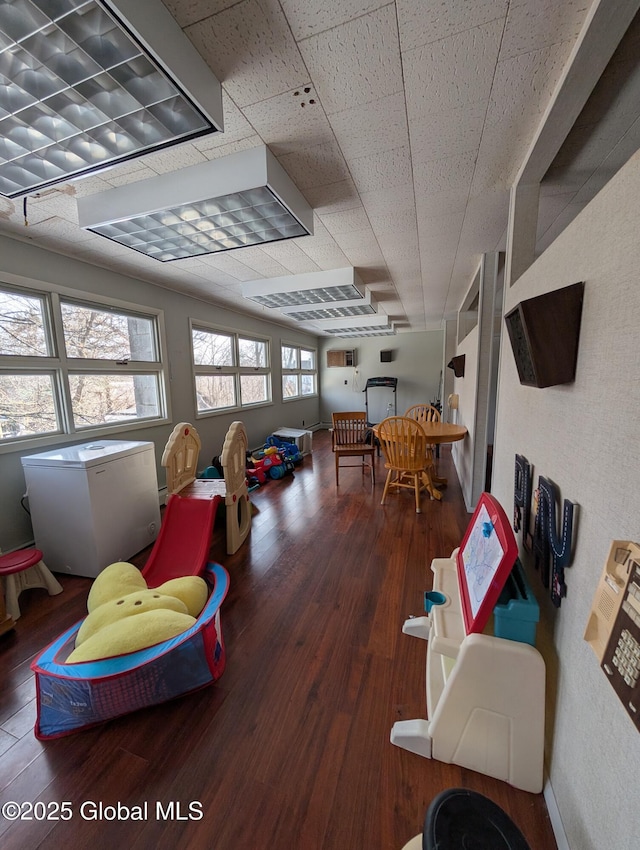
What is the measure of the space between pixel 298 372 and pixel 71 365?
16.1 feet

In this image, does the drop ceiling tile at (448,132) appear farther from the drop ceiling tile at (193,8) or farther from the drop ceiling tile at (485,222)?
the drop ceiling tile at (193,8)

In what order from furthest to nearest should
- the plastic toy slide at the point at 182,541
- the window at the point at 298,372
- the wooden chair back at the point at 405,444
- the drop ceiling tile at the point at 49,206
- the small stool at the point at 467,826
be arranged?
the window at the point at 298,372 < the wooden chair back at the point at 405,444 < the plastic toy slide at the point at 182,541 < the drop ceiling tile at the point at 49,206 < the small stool at the point at 467,826

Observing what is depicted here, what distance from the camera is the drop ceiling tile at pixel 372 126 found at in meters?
1.30

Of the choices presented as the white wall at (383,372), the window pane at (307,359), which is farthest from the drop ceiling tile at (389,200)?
the white wall at (383,372)

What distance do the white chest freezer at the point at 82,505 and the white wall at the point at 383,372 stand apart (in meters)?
6.30

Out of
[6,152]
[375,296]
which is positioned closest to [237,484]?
[6,152]

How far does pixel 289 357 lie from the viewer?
6.89m

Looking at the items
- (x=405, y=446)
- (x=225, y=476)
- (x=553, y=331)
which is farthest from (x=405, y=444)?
(x=553, y=331)

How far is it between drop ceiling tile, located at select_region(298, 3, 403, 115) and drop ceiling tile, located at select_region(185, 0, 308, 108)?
2.7 inches

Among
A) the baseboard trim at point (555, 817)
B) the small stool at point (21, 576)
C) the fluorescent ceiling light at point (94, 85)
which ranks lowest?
the baseboard trim at point (555, 817)

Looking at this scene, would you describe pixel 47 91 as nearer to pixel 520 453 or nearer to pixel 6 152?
pixel 6 152

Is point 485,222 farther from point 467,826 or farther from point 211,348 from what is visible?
point 211,348

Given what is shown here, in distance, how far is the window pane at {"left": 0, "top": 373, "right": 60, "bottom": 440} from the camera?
2299mm

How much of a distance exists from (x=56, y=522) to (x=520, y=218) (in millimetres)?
3645
